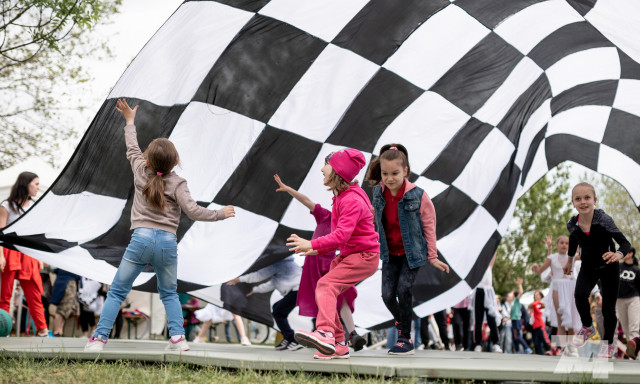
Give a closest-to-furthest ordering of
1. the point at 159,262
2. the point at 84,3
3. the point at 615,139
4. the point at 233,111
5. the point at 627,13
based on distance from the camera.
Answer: the point at 159,262 < the point at 627,13 < the point at 233,111 < the point at 84,3 < the point at 615,139

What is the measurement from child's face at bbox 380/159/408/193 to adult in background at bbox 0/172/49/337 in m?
3.26

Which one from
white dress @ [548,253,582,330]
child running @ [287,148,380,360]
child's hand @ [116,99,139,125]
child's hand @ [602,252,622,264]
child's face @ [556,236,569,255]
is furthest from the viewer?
child's face @ [556,236,569,255]

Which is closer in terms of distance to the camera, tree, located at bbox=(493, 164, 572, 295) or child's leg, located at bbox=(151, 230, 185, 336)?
child's leg, located at bbox=(151, 230, 185, 336)

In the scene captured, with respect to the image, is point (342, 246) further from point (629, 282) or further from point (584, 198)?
point (629, 282)

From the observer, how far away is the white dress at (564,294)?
19.6 ft

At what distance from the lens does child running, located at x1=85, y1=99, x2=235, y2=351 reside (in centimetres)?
359

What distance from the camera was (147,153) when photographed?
3695mm

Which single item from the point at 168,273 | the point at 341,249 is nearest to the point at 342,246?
the point at 341,249

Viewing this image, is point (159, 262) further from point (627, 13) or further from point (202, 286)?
point (627, 13)

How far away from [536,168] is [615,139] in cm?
85

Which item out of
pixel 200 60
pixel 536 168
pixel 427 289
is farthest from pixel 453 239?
pixel 200 60

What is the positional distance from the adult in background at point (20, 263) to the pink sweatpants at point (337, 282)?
3110 millimetres

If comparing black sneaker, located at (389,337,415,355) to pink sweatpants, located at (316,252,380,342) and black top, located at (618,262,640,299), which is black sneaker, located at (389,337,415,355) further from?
black top, located at (618,262,640,299)

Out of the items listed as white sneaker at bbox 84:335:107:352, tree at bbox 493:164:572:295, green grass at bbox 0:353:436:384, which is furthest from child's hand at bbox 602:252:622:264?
tree at bbox 493:164:572:295
